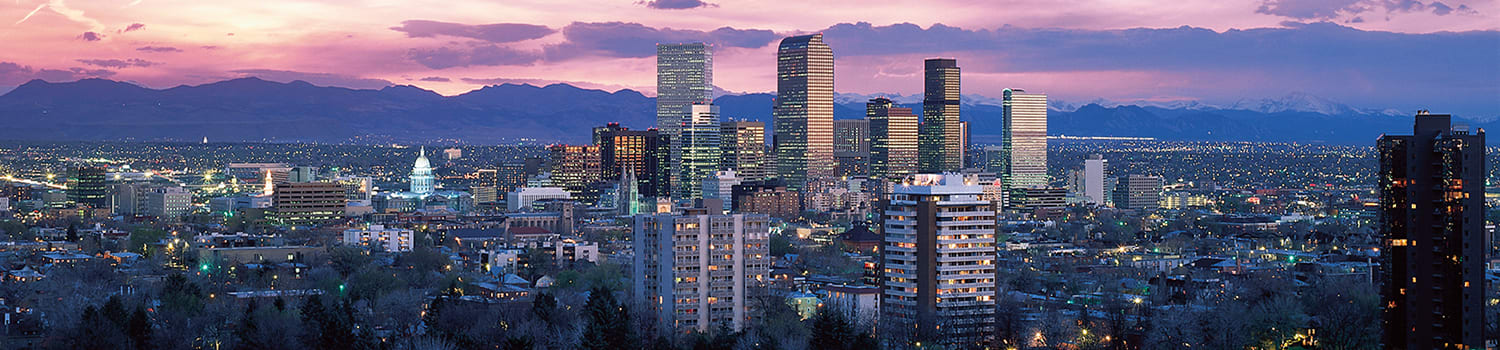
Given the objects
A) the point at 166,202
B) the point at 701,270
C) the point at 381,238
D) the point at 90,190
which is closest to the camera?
the point at 701,270

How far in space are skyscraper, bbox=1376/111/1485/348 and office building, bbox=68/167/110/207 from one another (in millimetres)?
146207

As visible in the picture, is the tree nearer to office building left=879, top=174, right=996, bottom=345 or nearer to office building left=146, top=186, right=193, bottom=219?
office building left=879, top=174, right=996, bottom=345

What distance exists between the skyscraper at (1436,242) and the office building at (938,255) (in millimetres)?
16018

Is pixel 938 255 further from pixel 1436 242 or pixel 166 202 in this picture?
pixel 166 202

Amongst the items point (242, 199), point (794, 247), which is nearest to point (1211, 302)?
point (794, 247)

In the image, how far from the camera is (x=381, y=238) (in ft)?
431

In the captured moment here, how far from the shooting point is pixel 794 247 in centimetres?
12912

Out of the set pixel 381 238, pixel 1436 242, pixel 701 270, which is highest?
pixel 1436 242

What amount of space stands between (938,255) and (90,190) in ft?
439

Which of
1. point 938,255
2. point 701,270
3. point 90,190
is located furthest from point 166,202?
point 938,255

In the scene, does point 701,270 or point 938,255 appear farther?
point 938,255

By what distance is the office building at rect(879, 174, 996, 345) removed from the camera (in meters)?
70.2

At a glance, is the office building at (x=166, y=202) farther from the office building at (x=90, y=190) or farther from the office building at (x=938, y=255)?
the office building at (x=938, y=255)

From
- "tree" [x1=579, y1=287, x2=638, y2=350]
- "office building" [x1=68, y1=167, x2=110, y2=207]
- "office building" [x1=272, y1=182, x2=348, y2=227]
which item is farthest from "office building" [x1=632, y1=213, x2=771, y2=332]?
"office building" [x1=68, y1=167, x2=110, y2=207]
